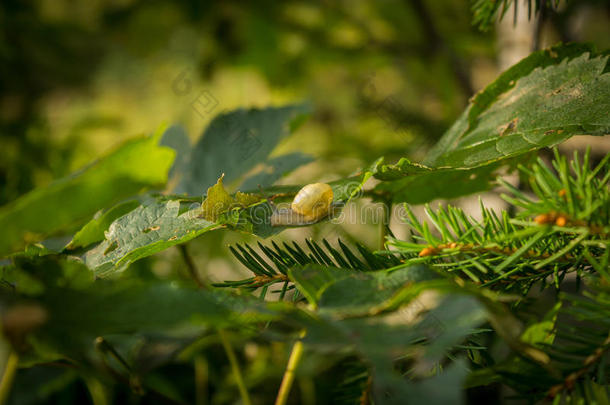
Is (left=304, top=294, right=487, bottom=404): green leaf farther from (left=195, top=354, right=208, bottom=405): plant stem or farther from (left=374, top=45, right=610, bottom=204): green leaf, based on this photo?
(left=195, top=354, right=208, bottom=405): plant stem

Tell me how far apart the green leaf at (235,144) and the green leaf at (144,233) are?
11 centimetres

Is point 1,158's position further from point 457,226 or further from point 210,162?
point 457,226

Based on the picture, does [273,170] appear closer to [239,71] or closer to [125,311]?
[125,311]

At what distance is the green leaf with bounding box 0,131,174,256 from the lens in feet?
0.62

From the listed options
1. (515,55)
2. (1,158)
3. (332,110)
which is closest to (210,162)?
(515,55)

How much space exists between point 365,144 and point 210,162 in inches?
19.1

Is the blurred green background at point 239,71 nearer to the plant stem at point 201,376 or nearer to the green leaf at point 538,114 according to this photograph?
the plant stem at point 201,376

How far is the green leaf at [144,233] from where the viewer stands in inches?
9.0

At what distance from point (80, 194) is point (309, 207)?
0.42 ft

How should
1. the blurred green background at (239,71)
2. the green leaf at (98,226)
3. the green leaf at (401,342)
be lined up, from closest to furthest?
1. the green leaf at (401,342)
2. the green leaf at (98,226)
3. the blurred green background at (239,71)

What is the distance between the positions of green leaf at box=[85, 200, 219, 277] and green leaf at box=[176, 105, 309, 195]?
0.11 m

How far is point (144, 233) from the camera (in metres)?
0.24

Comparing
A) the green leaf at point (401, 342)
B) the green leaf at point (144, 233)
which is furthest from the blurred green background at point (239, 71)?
the green leaf at point (401, 342)

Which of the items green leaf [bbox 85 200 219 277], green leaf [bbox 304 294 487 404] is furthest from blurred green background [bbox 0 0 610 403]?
green leaf [bbox 304 294 487 404]
